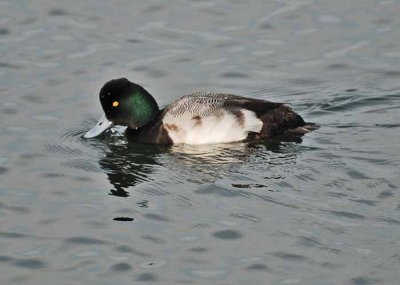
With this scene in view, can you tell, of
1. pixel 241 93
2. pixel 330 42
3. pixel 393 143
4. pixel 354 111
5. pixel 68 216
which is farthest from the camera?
pixel 330 42

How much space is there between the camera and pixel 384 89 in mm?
13203

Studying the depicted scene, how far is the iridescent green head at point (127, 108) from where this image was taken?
1218cm

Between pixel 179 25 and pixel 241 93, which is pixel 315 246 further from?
pixel 179 25

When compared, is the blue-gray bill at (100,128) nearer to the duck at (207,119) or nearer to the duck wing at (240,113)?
the duck at (207,119)

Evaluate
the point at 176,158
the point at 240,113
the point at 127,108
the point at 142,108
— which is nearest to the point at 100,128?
the point at 127,108

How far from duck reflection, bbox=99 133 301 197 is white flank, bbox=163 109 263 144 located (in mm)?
89

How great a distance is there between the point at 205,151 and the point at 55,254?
117 inches

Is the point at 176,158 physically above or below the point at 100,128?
below

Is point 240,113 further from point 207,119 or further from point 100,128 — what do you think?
point 100,128

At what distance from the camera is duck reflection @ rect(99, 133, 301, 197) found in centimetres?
1090

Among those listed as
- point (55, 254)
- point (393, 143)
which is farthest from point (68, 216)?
point (393, 143)

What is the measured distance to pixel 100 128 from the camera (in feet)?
40.2

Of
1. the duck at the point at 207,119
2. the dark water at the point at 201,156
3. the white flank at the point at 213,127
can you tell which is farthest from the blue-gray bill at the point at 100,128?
the white flank at the point at 213,127

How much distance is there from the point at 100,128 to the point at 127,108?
0.38 metres
